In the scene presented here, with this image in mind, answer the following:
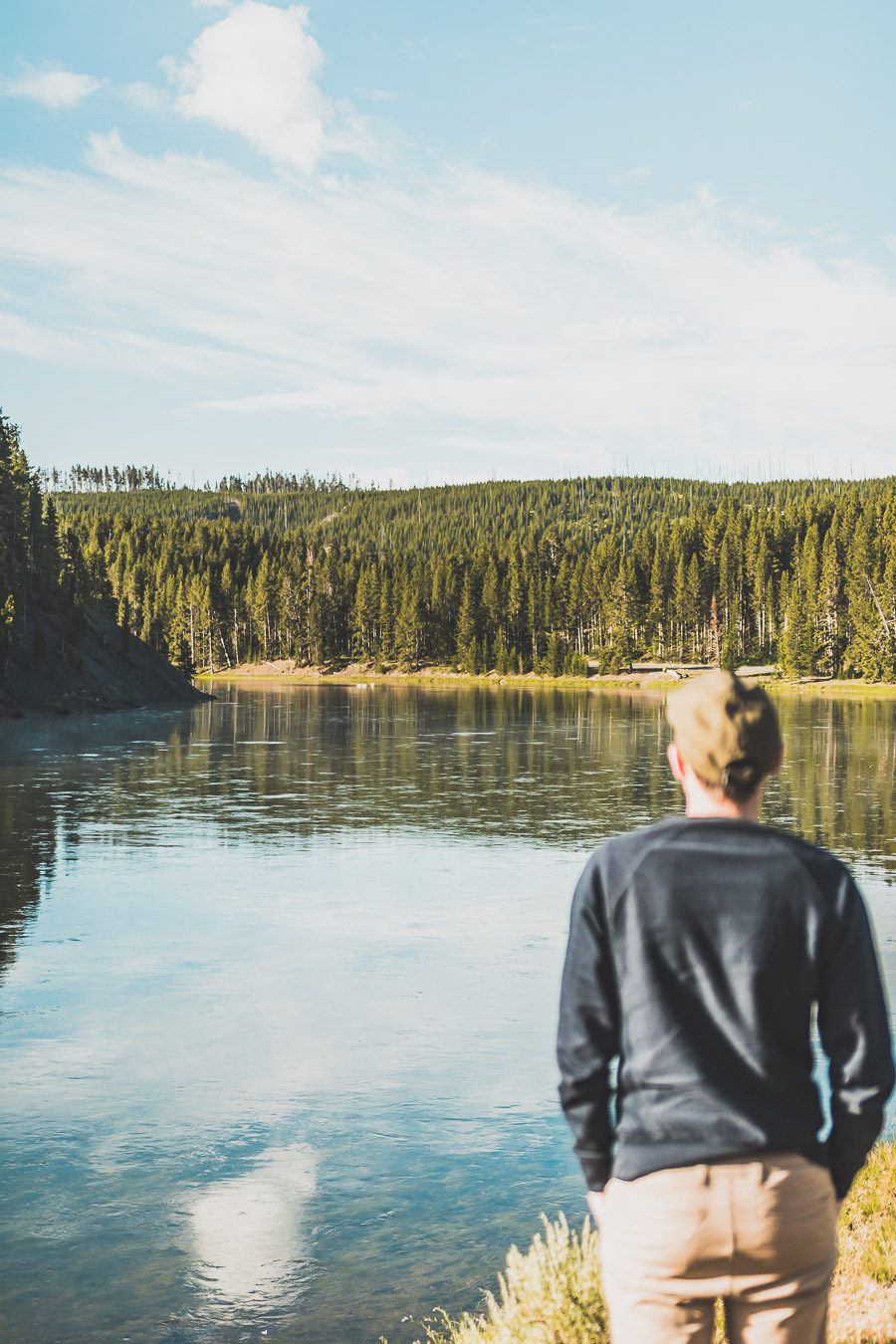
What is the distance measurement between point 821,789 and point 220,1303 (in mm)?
34200

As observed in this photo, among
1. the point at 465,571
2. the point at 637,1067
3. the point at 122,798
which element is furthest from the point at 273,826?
the point at 465,571

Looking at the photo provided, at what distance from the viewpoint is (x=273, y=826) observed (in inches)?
1286

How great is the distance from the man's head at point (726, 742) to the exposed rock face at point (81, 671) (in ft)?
A: 246

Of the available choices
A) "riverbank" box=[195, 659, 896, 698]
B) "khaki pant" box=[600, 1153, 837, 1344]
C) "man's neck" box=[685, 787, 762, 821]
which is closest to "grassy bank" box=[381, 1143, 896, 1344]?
"khaki pant" box=[600, 1153, 837, 1344]

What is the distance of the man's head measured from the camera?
13.4 ft

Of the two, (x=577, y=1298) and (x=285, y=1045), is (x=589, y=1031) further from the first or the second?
(x=285, y=1045)

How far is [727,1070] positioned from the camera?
13.0ft

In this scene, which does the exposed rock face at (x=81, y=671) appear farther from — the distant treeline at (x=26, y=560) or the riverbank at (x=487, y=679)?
the riverbank at (x=487, y=679)

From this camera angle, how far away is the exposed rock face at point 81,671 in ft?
271

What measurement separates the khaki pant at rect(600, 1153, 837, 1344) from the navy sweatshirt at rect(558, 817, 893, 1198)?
7 centimetres

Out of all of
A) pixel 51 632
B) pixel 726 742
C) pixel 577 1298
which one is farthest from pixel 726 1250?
pixel 51 632

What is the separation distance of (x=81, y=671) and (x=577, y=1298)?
3509 inches

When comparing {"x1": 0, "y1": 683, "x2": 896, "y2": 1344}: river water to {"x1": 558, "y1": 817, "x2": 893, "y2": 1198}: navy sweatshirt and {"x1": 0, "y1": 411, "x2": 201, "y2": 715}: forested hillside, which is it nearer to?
{"x1": 558, "y1": 817, "x2": 893, "y2": 1198}: navy sweatshirt

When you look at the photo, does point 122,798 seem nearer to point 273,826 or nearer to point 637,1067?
point 273,826
